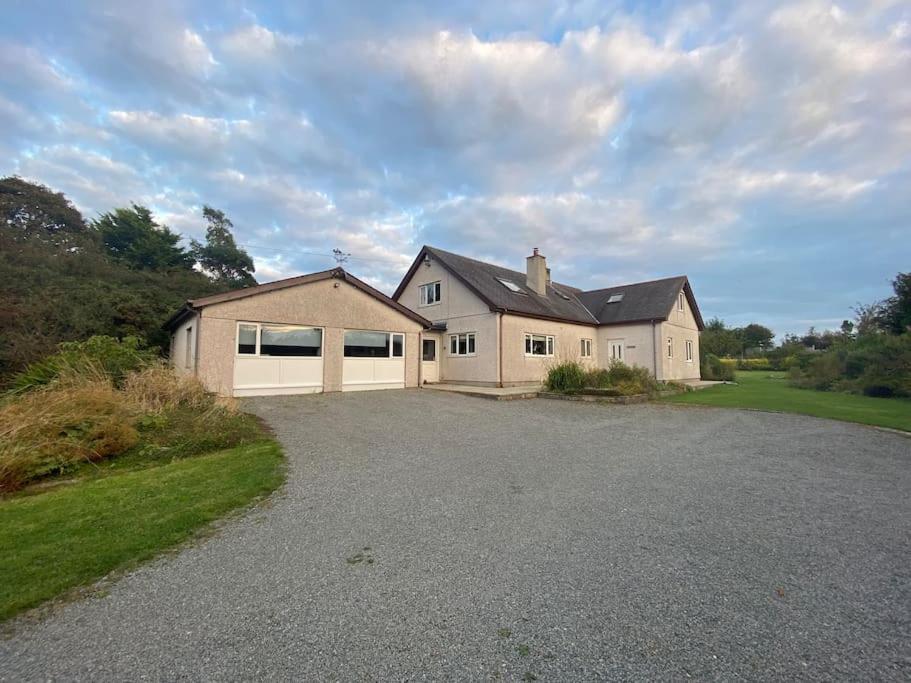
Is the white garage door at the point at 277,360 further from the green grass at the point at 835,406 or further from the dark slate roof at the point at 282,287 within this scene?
the green grass at the point at 835,406

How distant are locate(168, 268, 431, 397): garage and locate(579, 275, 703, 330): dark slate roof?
11.6 m

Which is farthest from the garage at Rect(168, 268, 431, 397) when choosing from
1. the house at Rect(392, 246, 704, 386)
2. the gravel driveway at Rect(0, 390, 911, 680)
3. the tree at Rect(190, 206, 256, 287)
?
→ the tree at Rect(190, 206, 256, 287)

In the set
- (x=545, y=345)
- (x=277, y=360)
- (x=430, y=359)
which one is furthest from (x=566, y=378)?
(x=277, y=360)

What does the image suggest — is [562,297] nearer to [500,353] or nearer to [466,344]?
[466,344]

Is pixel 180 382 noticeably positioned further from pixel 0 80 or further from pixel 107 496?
pixel 0 80

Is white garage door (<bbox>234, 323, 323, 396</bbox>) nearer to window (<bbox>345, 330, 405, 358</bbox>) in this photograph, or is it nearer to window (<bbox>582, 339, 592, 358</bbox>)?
window (<bbox>345, 330, 405, 358</bbox>)

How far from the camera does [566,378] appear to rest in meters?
14.8

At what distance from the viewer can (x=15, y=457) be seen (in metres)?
5.15

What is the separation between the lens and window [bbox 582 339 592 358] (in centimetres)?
2249

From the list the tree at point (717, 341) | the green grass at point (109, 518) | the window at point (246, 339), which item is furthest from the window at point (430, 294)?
the tree at point (717, 341)

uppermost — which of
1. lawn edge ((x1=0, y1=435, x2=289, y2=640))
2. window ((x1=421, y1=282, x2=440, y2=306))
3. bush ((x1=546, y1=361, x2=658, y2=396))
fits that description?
window ((x1=421, y1=282, x2=440, y2=306))

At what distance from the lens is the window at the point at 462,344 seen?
60.8 feet

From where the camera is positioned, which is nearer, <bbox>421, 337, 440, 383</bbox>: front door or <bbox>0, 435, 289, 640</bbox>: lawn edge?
<bbox>0, 435, 289, 640</bbox>: lawn edge

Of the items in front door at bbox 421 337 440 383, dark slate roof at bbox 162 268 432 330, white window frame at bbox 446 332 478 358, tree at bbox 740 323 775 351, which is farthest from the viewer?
tree at bbox 740 323 775 351
